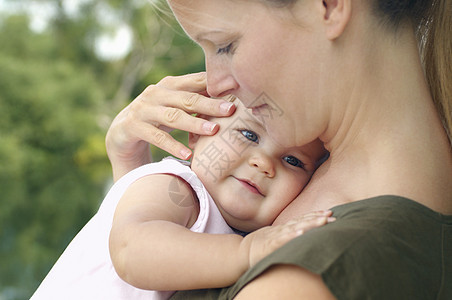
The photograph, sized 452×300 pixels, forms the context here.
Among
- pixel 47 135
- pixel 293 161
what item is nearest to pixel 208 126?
pixel 293 161

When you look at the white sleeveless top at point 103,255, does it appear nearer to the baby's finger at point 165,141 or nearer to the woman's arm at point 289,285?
the baby's finger at point 165,141

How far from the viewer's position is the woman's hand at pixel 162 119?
1.10 meters

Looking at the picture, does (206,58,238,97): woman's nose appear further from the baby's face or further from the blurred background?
the blurred background

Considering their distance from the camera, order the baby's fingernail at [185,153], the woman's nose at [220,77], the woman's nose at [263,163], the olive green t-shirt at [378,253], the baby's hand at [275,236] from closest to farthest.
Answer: the olive green t-shirt at [378,253]
the baby's hand at [275,236]
the woman's nose at [220,77]
the woman's nose at [263,163]
the baby's fingernail at [185,153]

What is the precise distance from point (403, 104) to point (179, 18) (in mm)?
377

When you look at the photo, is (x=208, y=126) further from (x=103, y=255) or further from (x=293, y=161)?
(x=103, y=255)

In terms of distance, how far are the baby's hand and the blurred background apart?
7.73 metres

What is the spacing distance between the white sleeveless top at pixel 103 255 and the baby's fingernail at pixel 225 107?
0.44 ft

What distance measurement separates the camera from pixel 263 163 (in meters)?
1.03

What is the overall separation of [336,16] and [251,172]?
37cm

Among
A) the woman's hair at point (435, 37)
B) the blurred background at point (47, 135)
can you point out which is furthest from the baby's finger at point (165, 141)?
the blurred background at point (47, 135)

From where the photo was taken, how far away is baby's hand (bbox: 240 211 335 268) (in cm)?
74

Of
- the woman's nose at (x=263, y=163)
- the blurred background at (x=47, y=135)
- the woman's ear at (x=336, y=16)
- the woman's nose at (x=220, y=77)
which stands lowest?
the blurred background at (x=47, y=135)

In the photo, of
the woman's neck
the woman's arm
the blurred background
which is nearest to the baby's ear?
the woman's neck
